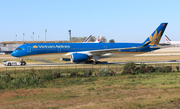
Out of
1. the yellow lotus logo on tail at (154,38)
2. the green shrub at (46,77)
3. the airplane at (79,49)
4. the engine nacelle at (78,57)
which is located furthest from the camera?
the yellow lotus logo on tail at (154,38)

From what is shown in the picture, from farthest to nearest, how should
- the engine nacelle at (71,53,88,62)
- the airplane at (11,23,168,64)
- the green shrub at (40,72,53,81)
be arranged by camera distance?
the airplane at (11,23,168,64) < the engine nacelle at (71,53,88,62) < the green shrub at (40,72,53,81)

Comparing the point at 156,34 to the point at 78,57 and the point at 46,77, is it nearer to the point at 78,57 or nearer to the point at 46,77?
the point at 78,57

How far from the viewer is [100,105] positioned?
1803 cm

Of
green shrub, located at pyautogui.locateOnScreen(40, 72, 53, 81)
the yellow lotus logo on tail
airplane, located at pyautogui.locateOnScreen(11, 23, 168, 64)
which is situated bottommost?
green shrub, located at pyautogui.locateOnScreen(40, 72, 53, 81)

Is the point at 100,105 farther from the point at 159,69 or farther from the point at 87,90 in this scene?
the point at 159,69

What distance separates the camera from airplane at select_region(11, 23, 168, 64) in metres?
47.4

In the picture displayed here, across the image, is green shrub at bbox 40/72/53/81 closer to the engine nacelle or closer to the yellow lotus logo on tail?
the engine nacelle

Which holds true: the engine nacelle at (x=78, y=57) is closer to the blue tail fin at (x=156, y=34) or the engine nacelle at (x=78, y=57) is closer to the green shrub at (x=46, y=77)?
the green shrub at (x=46, y=77)

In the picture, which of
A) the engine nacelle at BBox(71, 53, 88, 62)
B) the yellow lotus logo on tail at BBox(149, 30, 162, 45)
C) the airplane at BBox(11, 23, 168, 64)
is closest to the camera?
the engine nacelle at BBox(71, 53, 88, 62)

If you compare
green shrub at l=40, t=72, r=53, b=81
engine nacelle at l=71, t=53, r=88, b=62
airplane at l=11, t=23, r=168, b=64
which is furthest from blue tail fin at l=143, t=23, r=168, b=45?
green shrub at l=40, t=72, r=53, b=81

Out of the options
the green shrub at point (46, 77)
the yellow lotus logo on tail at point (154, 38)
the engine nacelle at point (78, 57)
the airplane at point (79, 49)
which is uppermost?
the yellow lotus logo on tail at point (154, 38)

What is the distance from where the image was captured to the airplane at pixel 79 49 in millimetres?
47438

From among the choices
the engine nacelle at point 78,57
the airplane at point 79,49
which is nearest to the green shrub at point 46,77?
the engine nacelle at point 78,57

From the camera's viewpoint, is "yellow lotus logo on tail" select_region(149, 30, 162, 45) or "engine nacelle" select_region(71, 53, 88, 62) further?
"yellow lotus logo on tail" select_region(149, 30, 162, 45)
